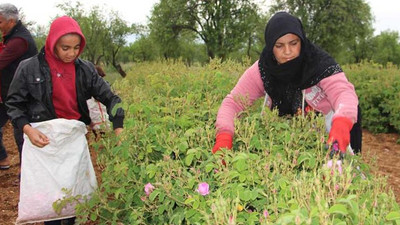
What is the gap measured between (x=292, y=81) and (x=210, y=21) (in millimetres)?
29895

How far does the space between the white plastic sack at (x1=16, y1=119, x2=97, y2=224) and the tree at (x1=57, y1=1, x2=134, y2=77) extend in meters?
35.6

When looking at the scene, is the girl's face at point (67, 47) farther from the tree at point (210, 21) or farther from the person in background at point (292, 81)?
the tree at point (210, 21)

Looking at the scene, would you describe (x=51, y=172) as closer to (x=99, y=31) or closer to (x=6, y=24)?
(x=6, y=24)

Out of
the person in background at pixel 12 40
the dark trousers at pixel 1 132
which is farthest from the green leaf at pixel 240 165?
the person in background at pixel 12 40

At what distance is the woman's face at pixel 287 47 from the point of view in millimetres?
2371

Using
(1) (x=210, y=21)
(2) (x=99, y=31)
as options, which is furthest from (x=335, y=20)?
(2) (x=99, y=31)

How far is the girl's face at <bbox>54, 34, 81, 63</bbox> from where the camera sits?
8.61ft

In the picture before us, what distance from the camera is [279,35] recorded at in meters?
2.31

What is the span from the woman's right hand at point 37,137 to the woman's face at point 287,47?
1.56 metres

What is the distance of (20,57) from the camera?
13.2 ft

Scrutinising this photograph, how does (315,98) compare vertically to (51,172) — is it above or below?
above

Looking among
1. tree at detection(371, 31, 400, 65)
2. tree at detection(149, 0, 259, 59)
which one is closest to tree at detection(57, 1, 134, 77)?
tree at detection(149, 0, 259, 59)

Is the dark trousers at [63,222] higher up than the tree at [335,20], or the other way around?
the tree at [335,20]

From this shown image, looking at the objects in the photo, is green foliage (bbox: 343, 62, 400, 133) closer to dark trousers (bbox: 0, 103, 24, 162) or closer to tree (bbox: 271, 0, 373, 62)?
dark trousers (bbox: 0, 103, 24, 162)
